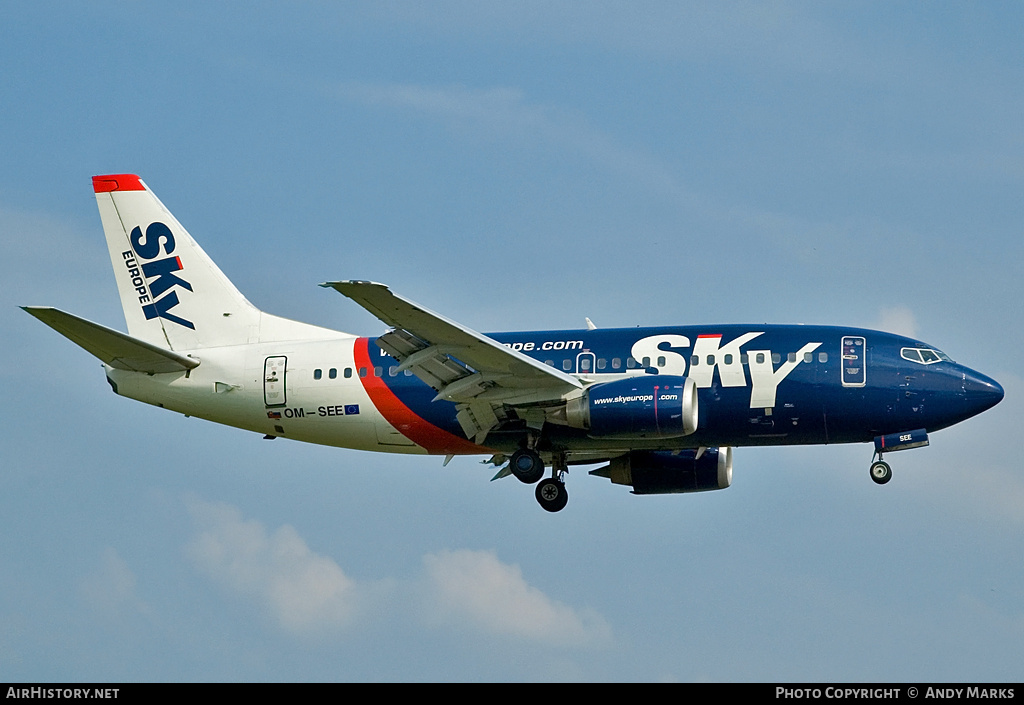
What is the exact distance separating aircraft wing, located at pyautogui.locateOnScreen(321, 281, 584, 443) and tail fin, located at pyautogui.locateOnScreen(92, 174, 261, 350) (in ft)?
26.0

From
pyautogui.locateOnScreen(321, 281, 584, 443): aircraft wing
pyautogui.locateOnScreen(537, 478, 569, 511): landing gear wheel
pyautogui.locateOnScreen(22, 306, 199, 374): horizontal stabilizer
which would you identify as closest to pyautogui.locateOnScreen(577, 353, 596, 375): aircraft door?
pyautogui.locateOnScreen(321, 281, 584, 443): aircraft wing

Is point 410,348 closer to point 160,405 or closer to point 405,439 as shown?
point 405,439

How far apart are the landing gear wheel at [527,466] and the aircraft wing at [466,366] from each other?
119cm

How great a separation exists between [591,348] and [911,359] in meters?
8.91

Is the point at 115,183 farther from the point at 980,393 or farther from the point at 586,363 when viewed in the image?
the point at 980,393

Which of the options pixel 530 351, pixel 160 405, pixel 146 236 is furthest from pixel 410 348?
pixel 146 236

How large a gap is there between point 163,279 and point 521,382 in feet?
44.2

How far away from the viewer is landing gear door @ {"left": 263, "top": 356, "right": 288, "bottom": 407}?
1725 inches

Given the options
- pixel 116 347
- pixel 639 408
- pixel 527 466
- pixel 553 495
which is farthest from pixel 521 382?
pixel 116 347

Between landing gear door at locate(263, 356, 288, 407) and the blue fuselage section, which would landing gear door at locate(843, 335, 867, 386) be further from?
landing gear door at locate(263, 356, 288, 407)

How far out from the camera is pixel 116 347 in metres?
43.0

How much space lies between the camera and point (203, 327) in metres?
46.1
